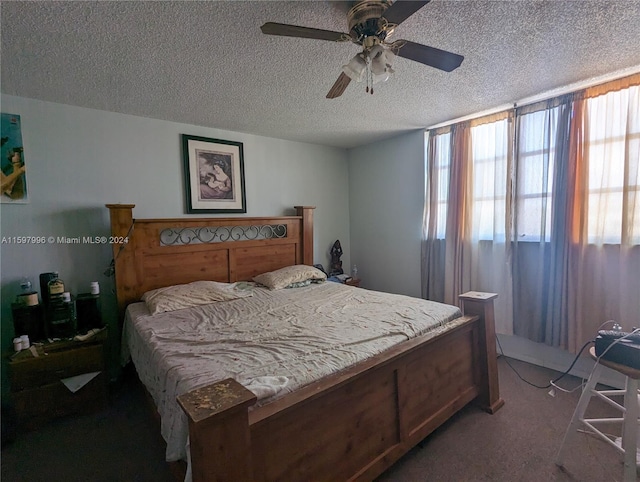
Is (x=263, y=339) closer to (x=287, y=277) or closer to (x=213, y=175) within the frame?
(x=287, y=277)

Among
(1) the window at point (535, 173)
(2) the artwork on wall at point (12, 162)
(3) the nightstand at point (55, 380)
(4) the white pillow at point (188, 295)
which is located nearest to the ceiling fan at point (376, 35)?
(1) the window at point (535, 173)

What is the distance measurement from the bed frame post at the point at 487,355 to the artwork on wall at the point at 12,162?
138 inches

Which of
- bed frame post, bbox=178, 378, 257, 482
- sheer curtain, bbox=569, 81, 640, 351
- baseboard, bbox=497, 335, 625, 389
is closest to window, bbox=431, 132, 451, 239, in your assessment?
sheer curtain, bbox=569, 81, 640, 351

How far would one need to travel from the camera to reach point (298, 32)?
130cm

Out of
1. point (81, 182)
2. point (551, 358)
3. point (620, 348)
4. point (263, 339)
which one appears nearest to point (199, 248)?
point (81, 182)

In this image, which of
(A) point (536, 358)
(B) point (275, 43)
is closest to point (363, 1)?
(B) point (275, 43)

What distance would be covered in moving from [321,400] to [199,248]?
7.23 ft

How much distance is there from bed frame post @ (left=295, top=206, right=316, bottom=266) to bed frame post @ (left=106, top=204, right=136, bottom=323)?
183 cm

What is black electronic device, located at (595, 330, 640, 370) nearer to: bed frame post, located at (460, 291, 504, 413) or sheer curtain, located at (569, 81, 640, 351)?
bed frame post, located at (460, 291, 504, 413)

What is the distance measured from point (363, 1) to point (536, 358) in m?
3.22

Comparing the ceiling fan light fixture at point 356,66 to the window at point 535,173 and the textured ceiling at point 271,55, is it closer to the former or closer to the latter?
the textured ceiling at point 271,55

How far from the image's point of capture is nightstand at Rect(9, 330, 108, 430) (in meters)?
1.97

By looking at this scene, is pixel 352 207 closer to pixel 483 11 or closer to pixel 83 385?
pixel 483 11

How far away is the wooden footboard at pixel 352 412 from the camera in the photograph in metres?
0.94
